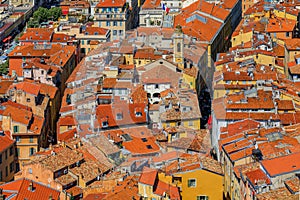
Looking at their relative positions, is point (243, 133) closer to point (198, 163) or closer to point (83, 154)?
point (198, 163)

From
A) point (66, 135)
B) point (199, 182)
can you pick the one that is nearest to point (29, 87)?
point (66, 135)

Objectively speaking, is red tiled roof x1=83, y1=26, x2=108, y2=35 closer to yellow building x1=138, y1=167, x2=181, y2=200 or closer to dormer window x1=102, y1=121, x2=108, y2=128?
dormer window x1=102, y1=121, x2=108, y2=128

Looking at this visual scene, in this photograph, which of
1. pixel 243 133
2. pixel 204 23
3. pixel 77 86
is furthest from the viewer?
pixel 204 23

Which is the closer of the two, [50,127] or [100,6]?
[50,127]

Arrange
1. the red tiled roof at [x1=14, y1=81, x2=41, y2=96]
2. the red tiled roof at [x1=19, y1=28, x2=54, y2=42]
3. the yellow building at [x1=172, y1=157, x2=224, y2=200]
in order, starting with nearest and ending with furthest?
1. the yellow building at [x1=172, y1=157, x2=224, y2=200]
2. the red tiled roof at [x1=14, y1=81, x2=41, y2=96]
3. the red tiled roof at [x1=19, y1=28, x2=54, y2=42]

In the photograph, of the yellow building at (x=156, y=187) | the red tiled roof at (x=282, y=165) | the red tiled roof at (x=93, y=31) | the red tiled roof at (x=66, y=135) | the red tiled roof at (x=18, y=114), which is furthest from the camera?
the red tiled roof at (x=93, y=31)

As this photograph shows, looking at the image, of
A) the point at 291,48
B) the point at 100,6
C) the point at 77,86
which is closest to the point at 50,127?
the point at 77,86

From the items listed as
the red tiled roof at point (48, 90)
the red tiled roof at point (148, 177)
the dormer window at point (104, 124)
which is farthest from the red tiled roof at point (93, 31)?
the red tiled roof at point (148, 177)

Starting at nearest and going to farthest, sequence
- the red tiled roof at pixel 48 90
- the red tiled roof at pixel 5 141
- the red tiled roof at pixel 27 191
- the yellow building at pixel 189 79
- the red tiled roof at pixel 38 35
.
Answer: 1. the red tiled roof at pixel 27 191
2. the red tiled roof at pixel 5 141
3. the yellow building at pixel 189 79
4. the red tiled roof at pixel 48 90
5. the red tiled roof at pixel 38 35

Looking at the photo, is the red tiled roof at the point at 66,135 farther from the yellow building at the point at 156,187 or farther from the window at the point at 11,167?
the yellow building at the point at 156,187

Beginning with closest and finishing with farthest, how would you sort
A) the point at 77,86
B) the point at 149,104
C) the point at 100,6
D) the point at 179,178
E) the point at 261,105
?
the point at 179,178 < the point at 261,105 < the point at 149,104 < the point at 77,86 < the point at 100,6

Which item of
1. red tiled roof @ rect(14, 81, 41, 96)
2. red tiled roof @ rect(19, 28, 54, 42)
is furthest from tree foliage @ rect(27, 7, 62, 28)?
red tiled roof @ rect(14, 81, 41, 96)
